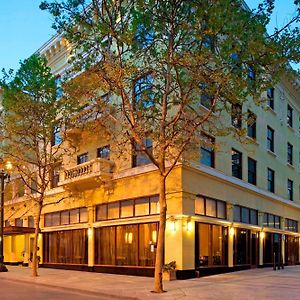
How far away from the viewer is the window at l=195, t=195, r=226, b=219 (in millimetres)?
23089

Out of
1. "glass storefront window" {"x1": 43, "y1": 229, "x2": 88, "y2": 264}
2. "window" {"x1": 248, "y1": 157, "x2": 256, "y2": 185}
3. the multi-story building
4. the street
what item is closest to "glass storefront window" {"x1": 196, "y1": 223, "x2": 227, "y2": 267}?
the multi-story building

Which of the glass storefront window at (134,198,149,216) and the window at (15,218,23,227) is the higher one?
the glass storefront window at (134,198,149,216)

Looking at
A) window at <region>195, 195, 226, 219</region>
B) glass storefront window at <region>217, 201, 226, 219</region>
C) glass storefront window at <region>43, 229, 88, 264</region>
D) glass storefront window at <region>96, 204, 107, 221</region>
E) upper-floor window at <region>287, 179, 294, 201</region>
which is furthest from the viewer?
upper-floor window at <region>287, 179, 294, 201</region>

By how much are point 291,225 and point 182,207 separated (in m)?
17.7

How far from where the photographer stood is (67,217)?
30.1 meters

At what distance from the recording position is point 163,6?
16.1 m

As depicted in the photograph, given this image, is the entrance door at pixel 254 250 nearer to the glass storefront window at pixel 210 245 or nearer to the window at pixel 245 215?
the window at pixel 245 215

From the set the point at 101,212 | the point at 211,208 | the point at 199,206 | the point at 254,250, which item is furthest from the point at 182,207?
the point at 254,250

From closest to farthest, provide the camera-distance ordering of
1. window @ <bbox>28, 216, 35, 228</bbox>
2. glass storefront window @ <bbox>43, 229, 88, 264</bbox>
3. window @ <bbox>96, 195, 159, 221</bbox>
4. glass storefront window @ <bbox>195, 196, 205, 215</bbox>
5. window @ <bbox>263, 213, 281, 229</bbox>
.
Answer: glass storefront window @ <bbox>195, 196, 205, 215</bbox> < window @ <bbox>96, 195, 159, 221</bbox> < glass storefront window @ <bbox>43, 229, 88, 264</bbox> < window @ <bbox>263, 213, 281, 229</bbox> < window @ <bbox>28, 216, 35, 228</bbox>

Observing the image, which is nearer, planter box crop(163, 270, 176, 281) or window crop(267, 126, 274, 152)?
planter box crop(163, 270, 176, 281)

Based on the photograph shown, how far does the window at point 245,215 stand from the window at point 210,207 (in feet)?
5.42

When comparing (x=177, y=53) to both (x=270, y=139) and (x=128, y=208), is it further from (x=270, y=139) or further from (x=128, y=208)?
(x=270, y=139)

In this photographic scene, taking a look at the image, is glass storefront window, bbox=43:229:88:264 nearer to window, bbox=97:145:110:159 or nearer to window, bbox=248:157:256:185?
window, bbox=97:145:110:159

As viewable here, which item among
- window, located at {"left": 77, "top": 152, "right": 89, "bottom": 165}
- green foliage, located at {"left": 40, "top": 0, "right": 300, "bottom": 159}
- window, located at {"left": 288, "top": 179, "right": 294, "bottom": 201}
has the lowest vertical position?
window, located at {"left": 288, "top": 179, "right": 294, "bottom": 201}
